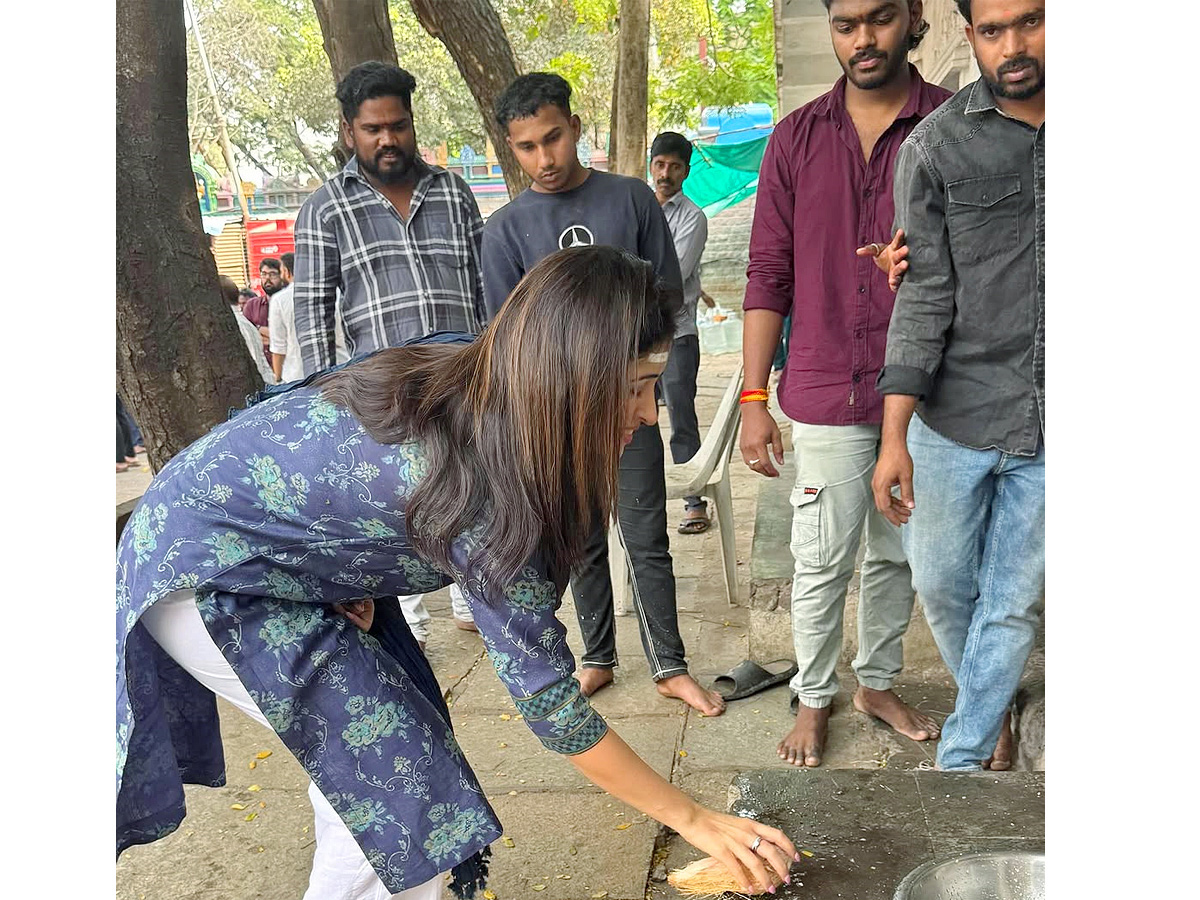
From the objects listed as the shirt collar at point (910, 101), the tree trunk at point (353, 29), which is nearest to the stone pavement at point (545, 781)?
the shirt collar at point (910, 101)

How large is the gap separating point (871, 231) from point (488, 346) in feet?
5.13

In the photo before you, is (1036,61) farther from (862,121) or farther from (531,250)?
(531,250)

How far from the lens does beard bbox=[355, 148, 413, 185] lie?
355 cm

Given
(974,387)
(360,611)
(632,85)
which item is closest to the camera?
(360,611)

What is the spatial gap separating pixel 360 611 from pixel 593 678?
1.74 m

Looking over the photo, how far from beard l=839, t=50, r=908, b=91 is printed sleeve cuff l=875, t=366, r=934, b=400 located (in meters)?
0.76

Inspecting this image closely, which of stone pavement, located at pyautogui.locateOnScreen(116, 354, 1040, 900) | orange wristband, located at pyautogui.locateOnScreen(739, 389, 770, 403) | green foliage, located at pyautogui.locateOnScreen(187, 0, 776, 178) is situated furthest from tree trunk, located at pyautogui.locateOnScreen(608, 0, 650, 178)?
green foliage, located at pyautogui.locateOnScreen(187, 0, 776, 178)

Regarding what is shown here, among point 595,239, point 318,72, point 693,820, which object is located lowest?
point 693,820

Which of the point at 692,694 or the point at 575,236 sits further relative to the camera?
the point at 692,694

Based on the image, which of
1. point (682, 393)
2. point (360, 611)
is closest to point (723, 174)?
point (682, 393)

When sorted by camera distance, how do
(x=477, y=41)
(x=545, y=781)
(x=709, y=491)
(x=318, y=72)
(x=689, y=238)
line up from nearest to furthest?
1. (x=545, y=781)
2. (x=709, y=491)
3. (x=689, y=238)
4. (x=477, y=41)
5. (x=318, y=72)

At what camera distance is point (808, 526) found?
284 centimetres

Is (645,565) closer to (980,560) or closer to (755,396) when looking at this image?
(755,396)

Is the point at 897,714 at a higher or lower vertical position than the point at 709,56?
lower
